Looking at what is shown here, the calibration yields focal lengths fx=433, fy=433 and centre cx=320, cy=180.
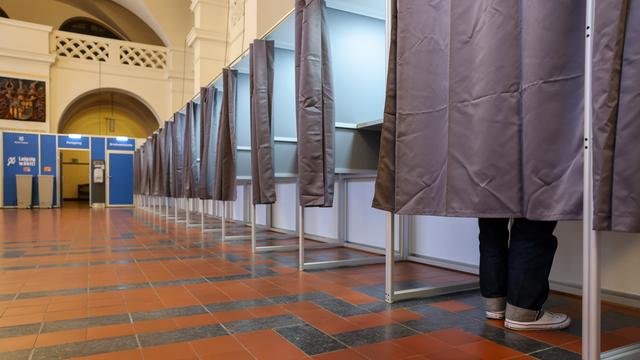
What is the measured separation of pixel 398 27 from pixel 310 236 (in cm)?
281

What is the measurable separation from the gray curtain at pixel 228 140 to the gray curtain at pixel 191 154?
57.2 inches

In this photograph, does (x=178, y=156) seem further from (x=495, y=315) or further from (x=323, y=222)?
(x=495, y=315)

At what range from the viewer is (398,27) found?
1.89m

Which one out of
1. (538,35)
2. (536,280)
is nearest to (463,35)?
(538,35)

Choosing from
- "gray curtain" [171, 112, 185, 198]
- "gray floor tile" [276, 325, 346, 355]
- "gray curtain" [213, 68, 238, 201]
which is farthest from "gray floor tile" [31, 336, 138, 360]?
"gray curtain" [171, 112, 185, 198]

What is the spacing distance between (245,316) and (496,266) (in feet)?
3.38

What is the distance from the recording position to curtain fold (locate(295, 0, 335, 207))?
8.52ft

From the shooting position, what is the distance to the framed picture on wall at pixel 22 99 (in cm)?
1221

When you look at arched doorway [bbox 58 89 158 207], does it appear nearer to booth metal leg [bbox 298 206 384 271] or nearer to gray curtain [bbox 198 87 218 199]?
gray curtain [bbox 198 87 218 199]

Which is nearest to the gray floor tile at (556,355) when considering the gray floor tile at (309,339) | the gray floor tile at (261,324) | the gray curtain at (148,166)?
the gray floor tile at (309,339)

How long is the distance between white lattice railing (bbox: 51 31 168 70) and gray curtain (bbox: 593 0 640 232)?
1523 centimetres

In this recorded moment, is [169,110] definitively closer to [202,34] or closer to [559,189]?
[202,34]

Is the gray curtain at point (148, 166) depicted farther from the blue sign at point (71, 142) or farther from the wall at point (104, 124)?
the wall at point (104, 124)

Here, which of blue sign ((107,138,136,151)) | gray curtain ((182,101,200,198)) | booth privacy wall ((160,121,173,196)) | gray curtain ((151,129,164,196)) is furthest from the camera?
blue sign ((107,138,136,151))
